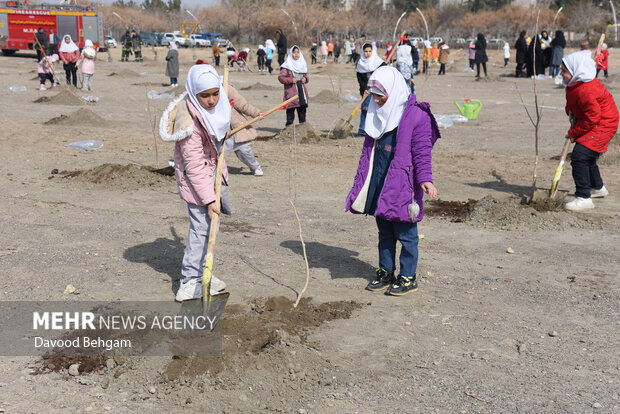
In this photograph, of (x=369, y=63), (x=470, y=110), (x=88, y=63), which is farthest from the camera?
(x=88, y=63)

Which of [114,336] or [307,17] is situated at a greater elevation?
[307,17]

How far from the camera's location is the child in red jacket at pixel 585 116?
741 centimetres

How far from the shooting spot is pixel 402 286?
5129 mm

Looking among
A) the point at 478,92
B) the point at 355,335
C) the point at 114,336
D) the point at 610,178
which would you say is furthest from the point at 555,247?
the point at 478,92

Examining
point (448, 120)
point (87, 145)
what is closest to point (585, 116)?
point (448, 120)

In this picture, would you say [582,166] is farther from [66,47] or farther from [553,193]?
[66,47]

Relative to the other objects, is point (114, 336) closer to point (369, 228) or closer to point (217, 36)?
point (369, 228)

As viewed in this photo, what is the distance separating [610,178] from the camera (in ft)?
31.0

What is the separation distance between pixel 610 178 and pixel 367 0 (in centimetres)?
8214

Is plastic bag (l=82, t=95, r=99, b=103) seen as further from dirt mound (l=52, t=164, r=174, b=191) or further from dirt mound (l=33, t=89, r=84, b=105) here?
dirt mound (l=52, t=164, r=174, b=191)

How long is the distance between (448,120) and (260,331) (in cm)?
1125

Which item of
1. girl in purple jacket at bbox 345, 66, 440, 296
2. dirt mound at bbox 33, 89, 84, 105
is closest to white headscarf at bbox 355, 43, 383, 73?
dirt mound at bbox 33, 89, 84, 105

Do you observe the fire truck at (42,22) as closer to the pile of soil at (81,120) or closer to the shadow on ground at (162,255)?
the pile of soil at (81,120)

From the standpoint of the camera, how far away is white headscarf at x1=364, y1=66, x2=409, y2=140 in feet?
15.7
